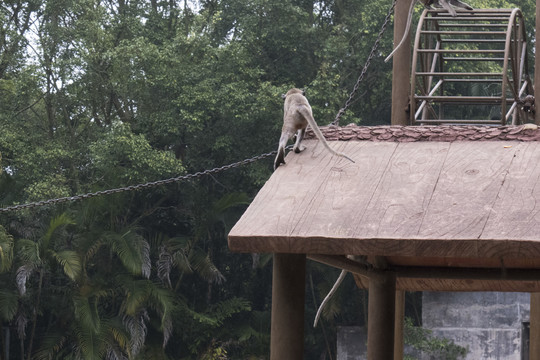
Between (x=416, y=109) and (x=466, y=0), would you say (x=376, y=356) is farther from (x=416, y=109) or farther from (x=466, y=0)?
(x=466, y=0)

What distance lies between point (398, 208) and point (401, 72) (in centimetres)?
334

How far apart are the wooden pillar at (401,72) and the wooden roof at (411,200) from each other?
220 cm

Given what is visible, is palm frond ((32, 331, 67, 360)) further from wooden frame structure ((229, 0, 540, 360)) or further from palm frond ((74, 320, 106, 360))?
wooden frame structure ((229, 0, 540, 360))

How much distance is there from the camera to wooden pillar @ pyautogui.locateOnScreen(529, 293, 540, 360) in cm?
544

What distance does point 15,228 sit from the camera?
54.2ft

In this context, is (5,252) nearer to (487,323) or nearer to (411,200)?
(487,323)

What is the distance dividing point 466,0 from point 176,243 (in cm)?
781

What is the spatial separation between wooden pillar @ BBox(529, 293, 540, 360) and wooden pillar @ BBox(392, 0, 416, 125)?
4.52 feet

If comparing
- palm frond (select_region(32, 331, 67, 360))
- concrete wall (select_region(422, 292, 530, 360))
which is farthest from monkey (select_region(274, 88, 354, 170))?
concrete wall (select_region(422, 292, 530, 360))

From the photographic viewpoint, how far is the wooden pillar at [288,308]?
3.11 meters

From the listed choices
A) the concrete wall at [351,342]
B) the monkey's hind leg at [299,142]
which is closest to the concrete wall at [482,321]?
Result: the concrete wall at [351,342]

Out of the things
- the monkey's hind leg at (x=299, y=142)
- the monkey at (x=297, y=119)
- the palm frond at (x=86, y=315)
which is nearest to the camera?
the monkey's hind leg at (x=299, y=142)

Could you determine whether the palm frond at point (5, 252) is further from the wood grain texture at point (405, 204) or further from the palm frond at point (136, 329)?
the wood grain texture at point (405, 204)

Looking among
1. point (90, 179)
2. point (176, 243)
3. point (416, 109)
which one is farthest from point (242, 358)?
point (416, 109)
